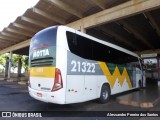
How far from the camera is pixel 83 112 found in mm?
6531

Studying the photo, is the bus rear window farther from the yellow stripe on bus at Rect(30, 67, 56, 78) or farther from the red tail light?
the red tail light

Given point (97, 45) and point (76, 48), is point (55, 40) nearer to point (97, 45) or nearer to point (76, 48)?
point (76, 48)

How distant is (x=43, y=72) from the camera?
6484 mm

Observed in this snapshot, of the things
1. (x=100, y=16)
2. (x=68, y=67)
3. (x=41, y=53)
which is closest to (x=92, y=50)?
(x=68, y=67)

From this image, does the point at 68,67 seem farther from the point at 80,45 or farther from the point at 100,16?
the point at 100,16

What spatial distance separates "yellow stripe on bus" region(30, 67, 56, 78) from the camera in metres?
6.11

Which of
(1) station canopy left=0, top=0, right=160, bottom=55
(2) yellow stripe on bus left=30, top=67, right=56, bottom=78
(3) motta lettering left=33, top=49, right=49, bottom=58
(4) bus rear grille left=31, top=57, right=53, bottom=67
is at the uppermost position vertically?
(1) station canopy left=0, top=0, right=160, bottom=55

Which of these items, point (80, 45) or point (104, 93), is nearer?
point (80, 45)

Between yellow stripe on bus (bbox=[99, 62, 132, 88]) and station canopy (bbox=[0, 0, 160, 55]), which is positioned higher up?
station canopy (bbox=[0, 0, 160, 55])

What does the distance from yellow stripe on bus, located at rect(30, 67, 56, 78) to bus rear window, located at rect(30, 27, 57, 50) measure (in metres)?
0.83

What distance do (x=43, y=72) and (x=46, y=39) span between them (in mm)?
1220

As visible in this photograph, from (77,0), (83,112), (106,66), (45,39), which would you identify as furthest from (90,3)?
(83,112)

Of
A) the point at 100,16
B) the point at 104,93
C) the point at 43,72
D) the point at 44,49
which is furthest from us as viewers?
the point at 100,16

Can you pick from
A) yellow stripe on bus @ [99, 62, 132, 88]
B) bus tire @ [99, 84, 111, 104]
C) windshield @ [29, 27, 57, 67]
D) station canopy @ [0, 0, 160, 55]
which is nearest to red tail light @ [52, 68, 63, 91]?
windshield @ [29, 27, 57, 67]
